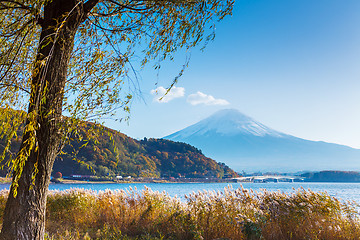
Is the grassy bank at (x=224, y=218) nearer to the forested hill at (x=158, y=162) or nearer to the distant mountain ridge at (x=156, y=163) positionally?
the distant mountain ridge at (x=156, y=163)

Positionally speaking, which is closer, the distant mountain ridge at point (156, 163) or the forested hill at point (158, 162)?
the distant mountain ridge at point (156, 163)

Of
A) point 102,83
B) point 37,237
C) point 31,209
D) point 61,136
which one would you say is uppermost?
point 102,83

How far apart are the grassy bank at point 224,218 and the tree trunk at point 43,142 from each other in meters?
1.84

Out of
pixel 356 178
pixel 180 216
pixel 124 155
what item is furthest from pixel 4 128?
pixel 356 178

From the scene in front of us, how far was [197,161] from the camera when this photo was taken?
6362 centimetres

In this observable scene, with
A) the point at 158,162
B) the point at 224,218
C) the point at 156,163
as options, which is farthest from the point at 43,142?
the point at 158,162

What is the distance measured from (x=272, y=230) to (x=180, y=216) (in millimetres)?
1965

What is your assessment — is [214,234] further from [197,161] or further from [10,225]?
[197,161]

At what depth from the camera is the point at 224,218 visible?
6.09 metres

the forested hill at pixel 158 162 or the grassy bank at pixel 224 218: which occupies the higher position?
the forested hill at pixel 158 162

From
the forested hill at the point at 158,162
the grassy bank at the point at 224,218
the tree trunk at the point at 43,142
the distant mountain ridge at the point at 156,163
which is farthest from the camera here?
the forested hill at the point at 158,162

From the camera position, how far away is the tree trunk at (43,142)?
3902 millimetres

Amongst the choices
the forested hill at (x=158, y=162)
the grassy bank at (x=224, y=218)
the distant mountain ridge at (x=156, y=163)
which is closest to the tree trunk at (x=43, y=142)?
the grassy bank at (x=224, y=218)

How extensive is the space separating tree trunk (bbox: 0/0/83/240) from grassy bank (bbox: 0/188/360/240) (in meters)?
1.84
